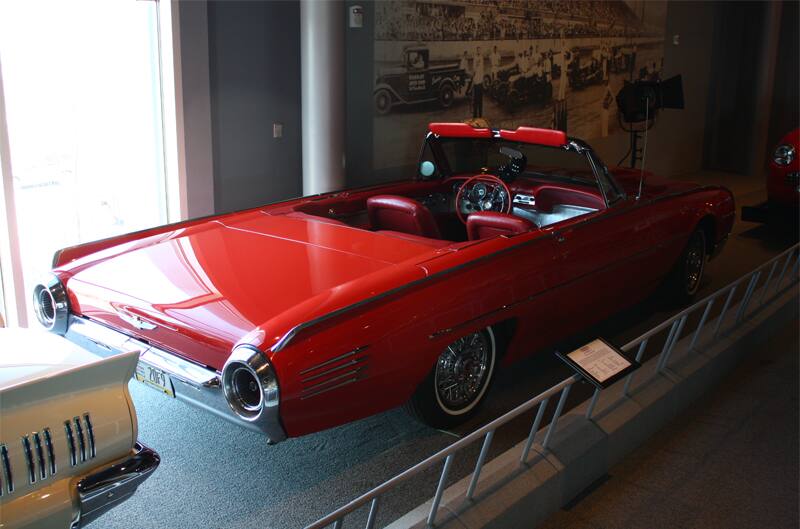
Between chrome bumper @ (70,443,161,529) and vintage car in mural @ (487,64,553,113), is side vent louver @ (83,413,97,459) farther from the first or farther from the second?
vintage car in mural @ (487,64,553,113)

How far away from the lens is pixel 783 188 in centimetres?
646

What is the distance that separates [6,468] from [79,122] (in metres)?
3.52

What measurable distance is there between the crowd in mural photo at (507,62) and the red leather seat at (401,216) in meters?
2.27

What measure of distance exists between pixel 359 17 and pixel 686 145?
6183mm

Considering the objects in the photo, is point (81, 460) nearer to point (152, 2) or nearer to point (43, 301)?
point (43, 301)

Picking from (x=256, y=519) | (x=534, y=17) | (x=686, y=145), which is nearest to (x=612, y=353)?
(x=256, y=519)

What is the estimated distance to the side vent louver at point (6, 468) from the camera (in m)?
1.92

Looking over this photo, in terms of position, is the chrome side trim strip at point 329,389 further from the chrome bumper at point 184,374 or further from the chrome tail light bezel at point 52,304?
the chrome tail light bezel at point 52,304

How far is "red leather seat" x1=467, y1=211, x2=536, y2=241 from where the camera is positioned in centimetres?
365

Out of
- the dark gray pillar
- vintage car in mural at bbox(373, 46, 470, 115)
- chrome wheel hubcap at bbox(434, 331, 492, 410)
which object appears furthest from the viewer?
vintage car in mural at bbox(373, 46, 470, 115)

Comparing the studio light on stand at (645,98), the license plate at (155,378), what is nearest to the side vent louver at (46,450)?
the license plate at (155,378)

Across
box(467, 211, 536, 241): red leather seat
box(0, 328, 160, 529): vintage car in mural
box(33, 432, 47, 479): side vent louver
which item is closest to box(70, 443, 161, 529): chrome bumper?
box(0, 328, 160, 529): vintage car in mural

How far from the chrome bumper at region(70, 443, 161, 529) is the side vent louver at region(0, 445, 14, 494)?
20cm

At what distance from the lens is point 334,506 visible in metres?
2.86
